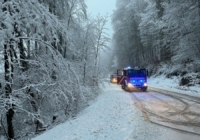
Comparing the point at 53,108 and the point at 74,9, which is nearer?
the point at 53,108

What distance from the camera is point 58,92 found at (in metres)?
10.7

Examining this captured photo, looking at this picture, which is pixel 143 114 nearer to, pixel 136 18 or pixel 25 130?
pixel 25 130

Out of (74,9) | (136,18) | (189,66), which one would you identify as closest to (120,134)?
(74,9)

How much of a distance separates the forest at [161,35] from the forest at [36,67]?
11.0 metres

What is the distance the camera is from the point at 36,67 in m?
10.6

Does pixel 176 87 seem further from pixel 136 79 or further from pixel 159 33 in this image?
pixel 159 33

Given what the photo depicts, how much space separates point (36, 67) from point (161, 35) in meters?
29.2

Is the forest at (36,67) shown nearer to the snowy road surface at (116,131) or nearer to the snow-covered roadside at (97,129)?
the snow-covered roadside at (97,129)

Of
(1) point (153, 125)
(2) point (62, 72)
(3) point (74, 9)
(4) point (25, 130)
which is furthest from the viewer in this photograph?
(3) point (74, 9)

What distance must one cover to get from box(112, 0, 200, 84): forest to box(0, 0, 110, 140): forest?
10961 millimetres

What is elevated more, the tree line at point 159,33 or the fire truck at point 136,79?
the tree line at point 159,33

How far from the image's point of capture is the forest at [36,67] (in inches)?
271

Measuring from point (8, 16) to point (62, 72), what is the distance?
14.6ft

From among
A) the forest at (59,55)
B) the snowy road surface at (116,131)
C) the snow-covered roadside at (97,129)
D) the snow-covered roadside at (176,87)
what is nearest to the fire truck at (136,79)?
the forest at (59,55)
